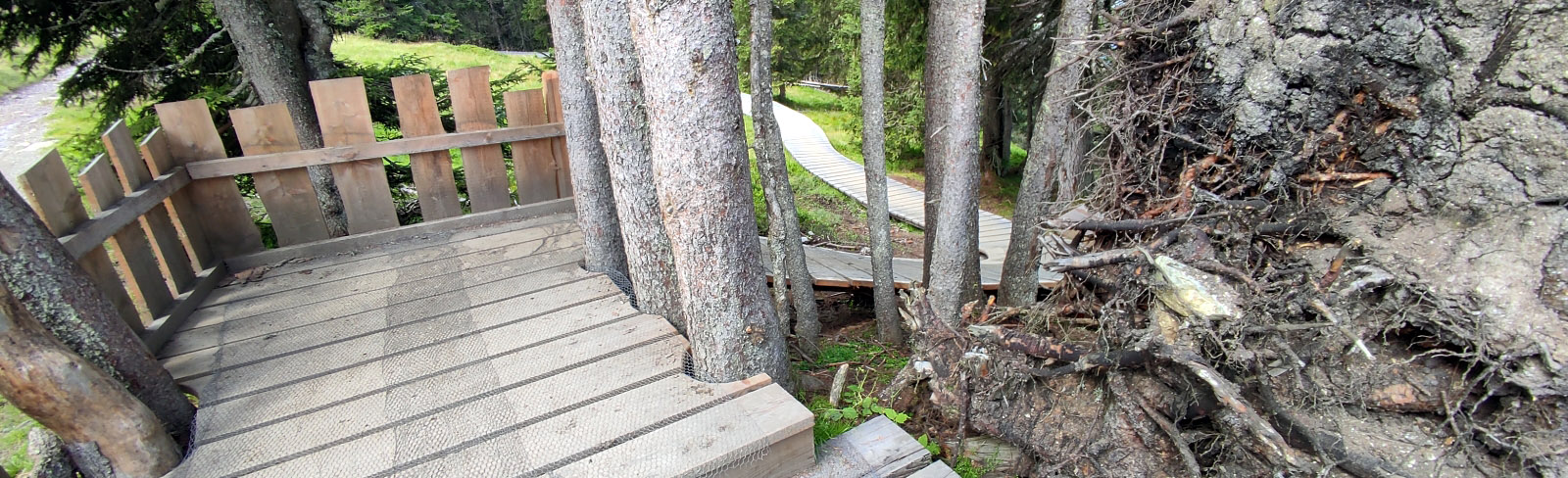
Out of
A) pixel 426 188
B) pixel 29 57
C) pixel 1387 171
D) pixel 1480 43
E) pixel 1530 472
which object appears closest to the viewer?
pixel 1530 472

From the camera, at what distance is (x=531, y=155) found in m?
4.82

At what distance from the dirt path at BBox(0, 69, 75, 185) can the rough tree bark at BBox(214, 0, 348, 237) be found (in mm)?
3973

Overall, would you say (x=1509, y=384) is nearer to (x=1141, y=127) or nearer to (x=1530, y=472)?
(x=1530, y=472)

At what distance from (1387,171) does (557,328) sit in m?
3.34

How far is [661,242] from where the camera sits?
121 inches

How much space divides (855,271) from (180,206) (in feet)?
15.7

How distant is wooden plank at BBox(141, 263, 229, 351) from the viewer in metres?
2.96

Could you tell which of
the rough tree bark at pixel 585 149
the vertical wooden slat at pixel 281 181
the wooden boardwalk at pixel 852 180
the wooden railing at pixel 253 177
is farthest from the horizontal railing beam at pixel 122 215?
the wooden boardwalk at pixel 852 180

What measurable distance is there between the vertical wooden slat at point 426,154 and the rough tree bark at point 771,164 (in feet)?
7.31

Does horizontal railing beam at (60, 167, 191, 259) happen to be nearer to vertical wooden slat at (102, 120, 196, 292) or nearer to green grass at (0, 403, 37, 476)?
vertical wooden slat at (102, 120, 196, 292)

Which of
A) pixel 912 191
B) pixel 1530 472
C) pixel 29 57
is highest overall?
pixel 29 57

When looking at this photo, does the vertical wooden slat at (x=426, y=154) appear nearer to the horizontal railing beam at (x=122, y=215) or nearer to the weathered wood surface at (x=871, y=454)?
the horizontal railing beam at (x=122, y=215)

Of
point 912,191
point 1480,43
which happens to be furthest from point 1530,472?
point 912,191

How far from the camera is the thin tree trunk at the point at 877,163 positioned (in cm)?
395
